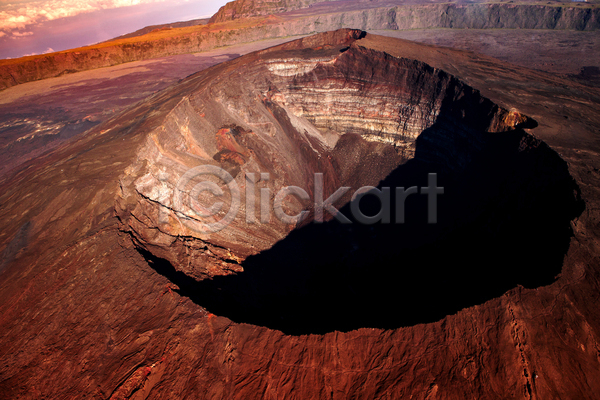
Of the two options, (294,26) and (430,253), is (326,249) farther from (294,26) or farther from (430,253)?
(294,26)

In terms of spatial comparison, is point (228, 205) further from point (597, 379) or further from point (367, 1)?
point (367, 1)

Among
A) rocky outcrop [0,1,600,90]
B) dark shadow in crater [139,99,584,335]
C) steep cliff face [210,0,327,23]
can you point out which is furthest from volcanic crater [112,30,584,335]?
steep cliff face [210,0,327,23]

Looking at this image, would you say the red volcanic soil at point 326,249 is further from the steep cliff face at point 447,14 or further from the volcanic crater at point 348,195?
the steep cliff face at point 447,14

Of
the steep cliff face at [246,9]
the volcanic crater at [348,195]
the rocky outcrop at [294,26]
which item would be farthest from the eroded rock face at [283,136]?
the steep cliff face at [246,9]

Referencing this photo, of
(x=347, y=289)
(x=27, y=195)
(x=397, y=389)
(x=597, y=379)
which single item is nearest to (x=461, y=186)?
(x=347, y=289)

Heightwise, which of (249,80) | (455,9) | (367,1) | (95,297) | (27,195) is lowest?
(95,297)

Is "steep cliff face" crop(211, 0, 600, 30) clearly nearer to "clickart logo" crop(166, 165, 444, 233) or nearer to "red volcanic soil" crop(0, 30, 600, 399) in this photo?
"red volcanic soil" crop(0, 30, 600, 399)
